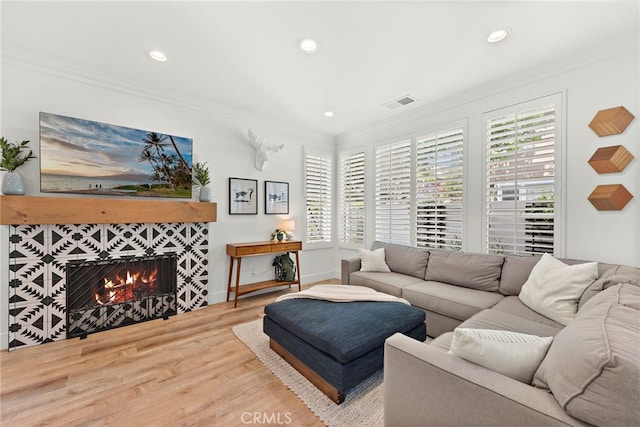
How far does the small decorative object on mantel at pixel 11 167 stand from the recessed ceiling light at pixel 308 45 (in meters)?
2.76

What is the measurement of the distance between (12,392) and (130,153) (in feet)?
7.46

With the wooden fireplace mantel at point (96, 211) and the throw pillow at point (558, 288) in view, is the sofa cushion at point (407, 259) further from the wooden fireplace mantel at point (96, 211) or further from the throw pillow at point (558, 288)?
the wooden fireplace mantel at point (96, 211)

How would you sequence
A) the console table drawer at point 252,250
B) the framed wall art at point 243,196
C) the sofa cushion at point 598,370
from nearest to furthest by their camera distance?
the sofa cushion at point 598,370 → the console table drawer at point 252,250 → the framed wall art at point 243,196

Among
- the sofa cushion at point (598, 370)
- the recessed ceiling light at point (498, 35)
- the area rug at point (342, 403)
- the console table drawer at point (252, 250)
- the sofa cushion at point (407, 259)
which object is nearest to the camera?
the sofa cushion at point (598, 370)

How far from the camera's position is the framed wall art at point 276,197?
4262mm

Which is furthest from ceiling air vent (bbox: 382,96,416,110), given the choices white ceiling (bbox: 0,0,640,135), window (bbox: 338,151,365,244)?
window (bbox: 338,151,365,244)

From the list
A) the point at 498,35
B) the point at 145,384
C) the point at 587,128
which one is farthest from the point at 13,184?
the point at 587,128

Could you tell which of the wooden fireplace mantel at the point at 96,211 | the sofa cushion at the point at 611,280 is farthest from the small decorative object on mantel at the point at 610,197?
the wooden fireplace mantel at the point at 96,211

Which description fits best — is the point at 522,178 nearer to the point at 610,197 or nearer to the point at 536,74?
the point at 610,197

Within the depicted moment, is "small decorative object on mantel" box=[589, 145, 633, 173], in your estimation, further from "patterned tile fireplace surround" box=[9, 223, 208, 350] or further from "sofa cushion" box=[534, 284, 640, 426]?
"patterned tile fireplace surround" box=[9, 223, 208, 350]

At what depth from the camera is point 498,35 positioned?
2.25 meters

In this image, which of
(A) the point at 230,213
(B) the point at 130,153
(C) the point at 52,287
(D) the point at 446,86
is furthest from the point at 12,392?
(D) the point at 446,86

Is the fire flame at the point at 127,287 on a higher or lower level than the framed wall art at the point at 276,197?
lower

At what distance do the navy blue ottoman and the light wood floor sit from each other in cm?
23
